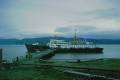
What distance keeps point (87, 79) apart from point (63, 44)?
329 feet

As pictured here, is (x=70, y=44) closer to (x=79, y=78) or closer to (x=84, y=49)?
(x=84, y=49)

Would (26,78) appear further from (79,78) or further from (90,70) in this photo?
(90,70)

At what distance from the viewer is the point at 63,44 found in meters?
120

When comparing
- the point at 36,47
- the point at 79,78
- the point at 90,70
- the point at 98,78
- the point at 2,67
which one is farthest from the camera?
the point at 36,47

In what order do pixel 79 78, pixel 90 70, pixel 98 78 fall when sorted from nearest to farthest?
pixel 98 78 → pixel 79 78 → pixel 90 70

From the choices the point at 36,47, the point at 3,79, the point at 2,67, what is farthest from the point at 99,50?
the point at 3,79

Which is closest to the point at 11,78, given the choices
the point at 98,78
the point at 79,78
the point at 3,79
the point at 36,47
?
the point at 3,79

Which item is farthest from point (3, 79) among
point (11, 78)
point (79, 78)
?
point (79, 78)

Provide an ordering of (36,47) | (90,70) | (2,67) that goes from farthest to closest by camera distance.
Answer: (36,47) → (2,67) → (90,70)

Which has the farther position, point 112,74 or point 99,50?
point 99,50

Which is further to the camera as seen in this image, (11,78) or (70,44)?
(70,44)

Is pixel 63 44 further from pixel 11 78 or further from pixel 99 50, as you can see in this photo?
pixel 11 78

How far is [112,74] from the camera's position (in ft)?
73.1

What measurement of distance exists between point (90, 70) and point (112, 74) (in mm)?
3242
